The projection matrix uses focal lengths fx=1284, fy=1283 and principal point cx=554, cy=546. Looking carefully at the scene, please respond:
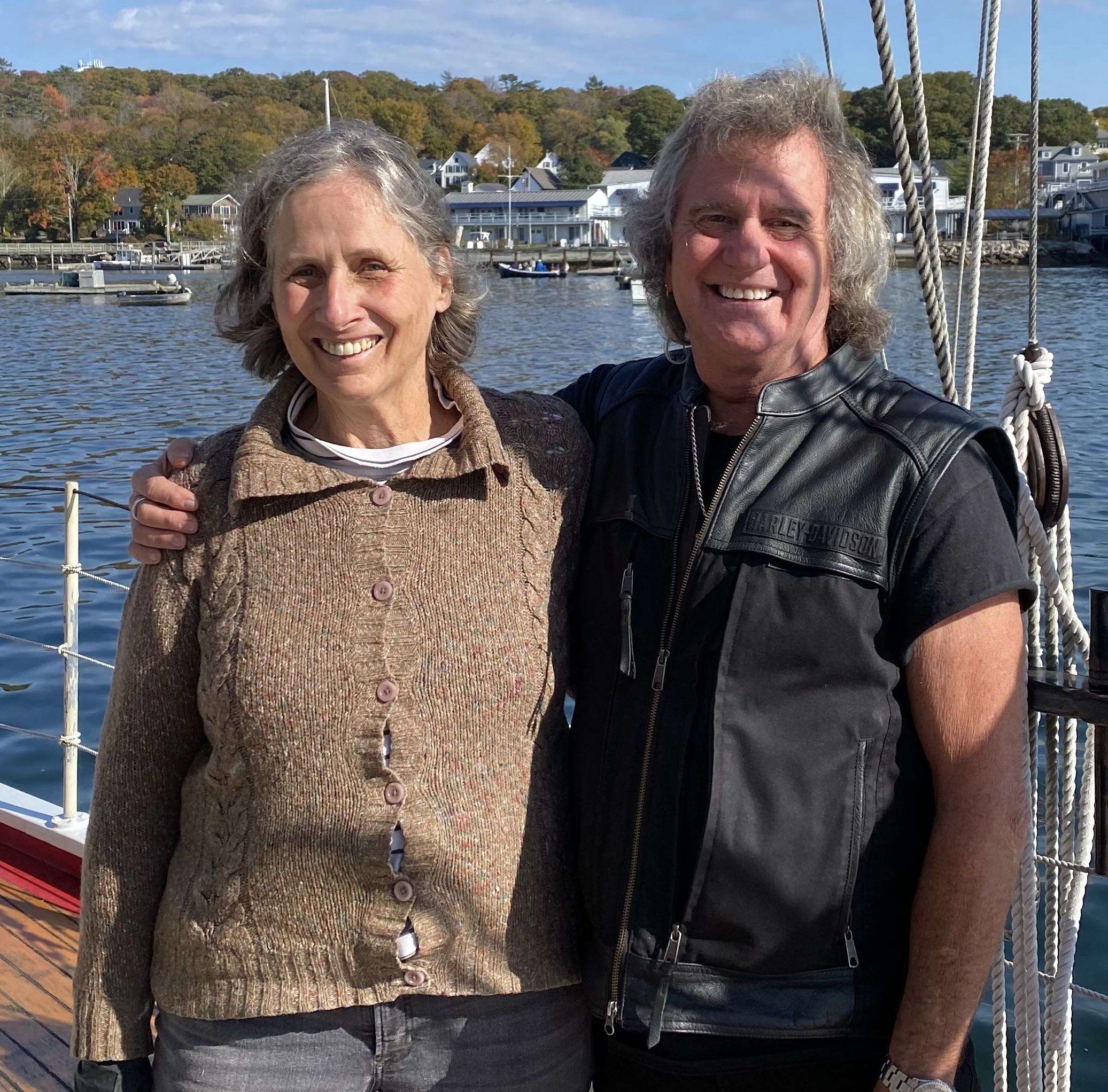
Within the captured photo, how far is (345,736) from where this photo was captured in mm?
1715

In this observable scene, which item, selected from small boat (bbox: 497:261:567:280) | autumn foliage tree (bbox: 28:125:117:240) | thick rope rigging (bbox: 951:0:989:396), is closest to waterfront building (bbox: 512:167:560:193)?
small boat (bbox: 497:261:567:280)

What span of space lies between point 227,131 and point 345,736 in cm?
8142

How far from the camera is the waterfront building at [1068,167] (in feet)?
245

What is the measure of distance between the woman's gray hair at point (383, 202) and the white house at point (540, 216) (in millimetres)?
79729

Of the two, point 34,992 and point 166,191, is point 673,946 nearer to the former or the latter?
point 34,992

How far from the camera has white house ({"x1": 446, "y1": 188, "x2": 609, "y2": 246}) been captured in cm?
8119

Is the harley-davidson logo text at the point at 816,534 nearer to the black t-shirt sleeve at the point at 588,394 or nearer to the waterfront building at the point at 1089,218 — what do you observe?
the black t-shirt sleeve at the point at 588,394

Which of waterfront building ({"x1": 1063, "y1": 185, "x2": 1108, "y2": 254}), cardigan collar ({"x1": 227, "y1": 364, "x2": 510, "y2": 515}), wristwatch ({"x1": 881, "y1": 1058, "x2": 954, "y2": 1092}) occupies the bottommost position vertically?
wristwatch ({"x1": 881, "y1": 1058, "x2": 954, "y2": 1092})

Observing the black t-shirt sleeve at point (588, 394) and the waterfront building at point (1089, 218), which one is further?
the waterfront building at point (1089, 218)

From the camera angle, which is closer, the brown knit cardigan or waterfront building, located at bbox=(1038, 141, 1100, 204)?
the brown knit cardigan

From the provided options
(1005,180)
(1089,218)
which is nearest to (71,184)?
(1005,180)

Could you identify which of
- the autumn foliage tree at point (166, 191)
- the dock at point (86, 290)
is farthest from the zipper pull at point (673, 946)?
the autumn foliage tree at point (166, 191)

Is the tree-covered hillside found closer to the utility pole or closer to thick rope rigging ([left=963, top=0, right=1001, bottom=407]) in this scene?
the utility pole

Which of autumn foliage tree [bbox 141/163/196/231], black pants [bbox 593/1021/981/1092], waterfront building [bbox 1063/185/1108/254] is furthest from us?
autumn foliage tree [bbox 141/163/196/231]
